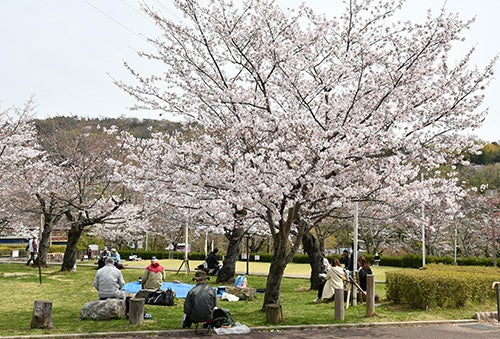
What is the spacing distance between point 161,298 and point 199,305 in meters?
3.71

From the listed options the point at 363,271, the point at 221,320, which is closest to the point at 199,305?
the point at 221,320

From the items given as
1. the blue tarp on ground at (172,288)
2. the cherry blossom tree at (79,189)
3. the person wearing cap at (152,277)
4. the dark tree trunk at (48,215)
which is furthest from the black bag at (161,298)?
the dark tree trunk at (48,215)

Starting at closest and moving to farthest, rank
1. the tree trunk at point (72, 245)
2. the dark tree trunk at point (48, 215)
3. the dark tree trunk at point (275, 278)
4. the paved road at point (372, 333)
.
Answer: the paved road at point (372, 333) → the dark tree trunk at point (275, 278) → the tree trunk at point (72, 245) → the dark tree trunk at point (48, 215)

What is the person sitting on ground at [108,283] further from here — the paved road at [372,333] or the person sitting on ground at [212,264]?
the person sitting on ground at [212,264]

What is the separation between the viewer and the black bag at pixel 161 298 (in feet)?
39.7

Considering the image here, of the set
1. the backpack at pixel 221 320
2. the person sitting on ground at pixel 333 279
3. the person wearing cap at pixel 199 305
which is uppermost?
the person sitting on ground at pixel 333 279

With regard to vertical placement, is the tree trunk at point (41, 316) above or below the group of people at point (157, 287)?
below

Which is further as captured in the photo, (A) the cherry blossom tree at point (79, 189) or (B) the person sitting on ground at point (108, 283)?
(A) the cherry blossom tree at point (79, 189)

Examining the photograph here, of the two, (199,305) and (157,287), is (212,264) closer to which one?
(157,287)

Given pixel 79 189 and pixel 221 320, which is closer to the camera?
pixel 221 320

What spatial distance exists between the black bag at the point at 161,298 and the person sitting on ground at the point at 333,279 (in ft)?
13.4

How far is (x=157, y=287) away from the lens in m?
13.1

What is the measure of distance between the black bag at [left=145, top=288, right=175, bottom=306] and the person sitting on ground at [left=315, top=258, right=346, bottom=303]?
4077mm

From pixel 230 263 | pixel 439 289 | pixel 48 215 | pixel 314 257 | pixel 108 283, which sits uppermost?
pixel 48 215
